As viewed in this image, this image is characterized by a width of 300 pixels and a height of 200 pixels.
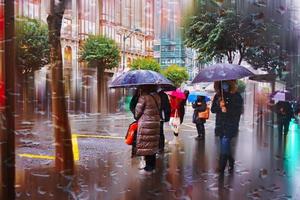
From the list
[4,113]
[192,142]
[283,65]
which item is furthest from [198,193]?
[4,113]

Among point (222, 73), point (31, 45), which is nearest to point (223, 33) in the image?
point (222, 73)

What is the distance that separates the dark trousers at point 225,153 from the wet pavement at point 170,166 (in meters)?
0.07

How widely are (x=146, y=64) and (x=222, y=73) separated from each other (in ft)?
2.19

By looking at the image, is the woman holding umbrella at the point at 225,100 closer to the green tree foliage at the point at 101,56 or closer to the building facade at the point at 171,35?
the building facade at the point at 171,35

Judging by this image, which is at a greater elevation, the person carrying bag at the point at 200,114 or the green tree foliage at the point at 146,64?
the green tree foliage at the point at 146,64

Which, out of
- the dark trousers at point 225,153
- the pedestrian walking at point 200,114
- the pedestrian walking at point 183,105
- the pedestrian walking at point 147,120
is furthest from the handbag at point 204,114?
the pedestrian walking at point 147,120

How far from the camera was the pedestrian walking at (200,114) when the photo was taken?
386cm

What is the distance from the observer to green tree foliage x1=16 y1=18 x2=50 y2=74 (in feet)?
10.4

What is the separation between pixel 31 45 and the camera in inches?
128

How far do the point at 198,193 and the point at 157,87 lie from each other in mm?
984

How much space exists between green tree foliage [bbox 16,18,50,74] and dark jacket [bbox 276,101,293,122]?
7.21 ft

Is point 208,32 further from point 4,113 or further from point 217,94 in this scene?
point 4,113

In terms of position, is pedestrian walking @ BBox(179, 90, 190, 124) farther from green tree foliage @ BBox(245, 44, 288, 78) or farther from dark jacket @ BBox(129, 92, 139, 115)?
green tree foliage @ BBox(245, 44, 288, 78)

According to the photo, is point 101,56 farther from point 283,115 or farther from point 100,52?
point 283,115
